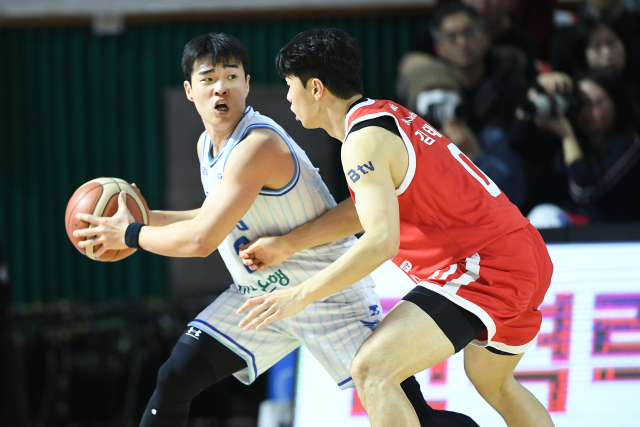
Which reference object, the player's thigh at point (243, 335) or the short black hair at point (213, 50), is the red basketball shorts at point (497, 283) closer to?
the player's thigh at point (243, 335)

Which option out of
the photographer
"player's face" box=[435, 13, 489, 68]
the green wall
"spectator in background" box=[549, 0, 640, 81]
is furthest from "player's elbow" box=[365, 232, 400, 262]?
the green wall

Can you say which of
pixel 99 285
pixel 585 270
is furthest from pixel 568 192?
pixel 99 285

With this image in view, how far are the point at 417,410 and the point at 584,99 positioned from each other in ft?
13.0

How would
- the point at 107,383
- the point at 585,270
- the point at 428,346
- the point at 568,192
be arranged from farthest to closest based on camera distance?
the point at 107,383
the point at 568,192
the point at 585,270
the point at 428,346

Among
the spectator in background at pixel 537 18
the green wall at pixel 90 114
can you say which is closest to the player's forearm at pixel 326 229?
the spectator in background at pixel 537 18

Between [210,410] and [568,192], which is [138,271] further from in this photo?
[568,192]

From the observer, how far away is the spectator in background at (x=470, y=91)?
17.4 feet

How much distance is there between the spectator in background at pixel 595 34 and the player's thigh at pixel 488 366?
3917 millimetres

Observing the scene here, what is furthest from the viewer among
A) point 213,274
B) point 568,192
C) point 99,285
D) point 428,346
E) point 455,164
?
point 99,285

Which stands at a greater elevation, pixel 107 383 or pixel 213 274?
pixel 213 274

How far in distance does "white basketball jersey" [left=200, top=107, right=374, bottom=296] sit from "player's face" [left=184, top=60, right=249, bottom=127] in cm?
8

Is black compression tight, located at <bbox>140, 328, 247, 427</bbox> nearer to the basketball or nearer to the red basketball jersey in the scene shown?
the basketball

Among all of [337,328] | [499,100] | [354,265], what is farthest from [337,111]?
[499,100]

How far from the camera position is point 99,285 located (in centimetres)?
759
